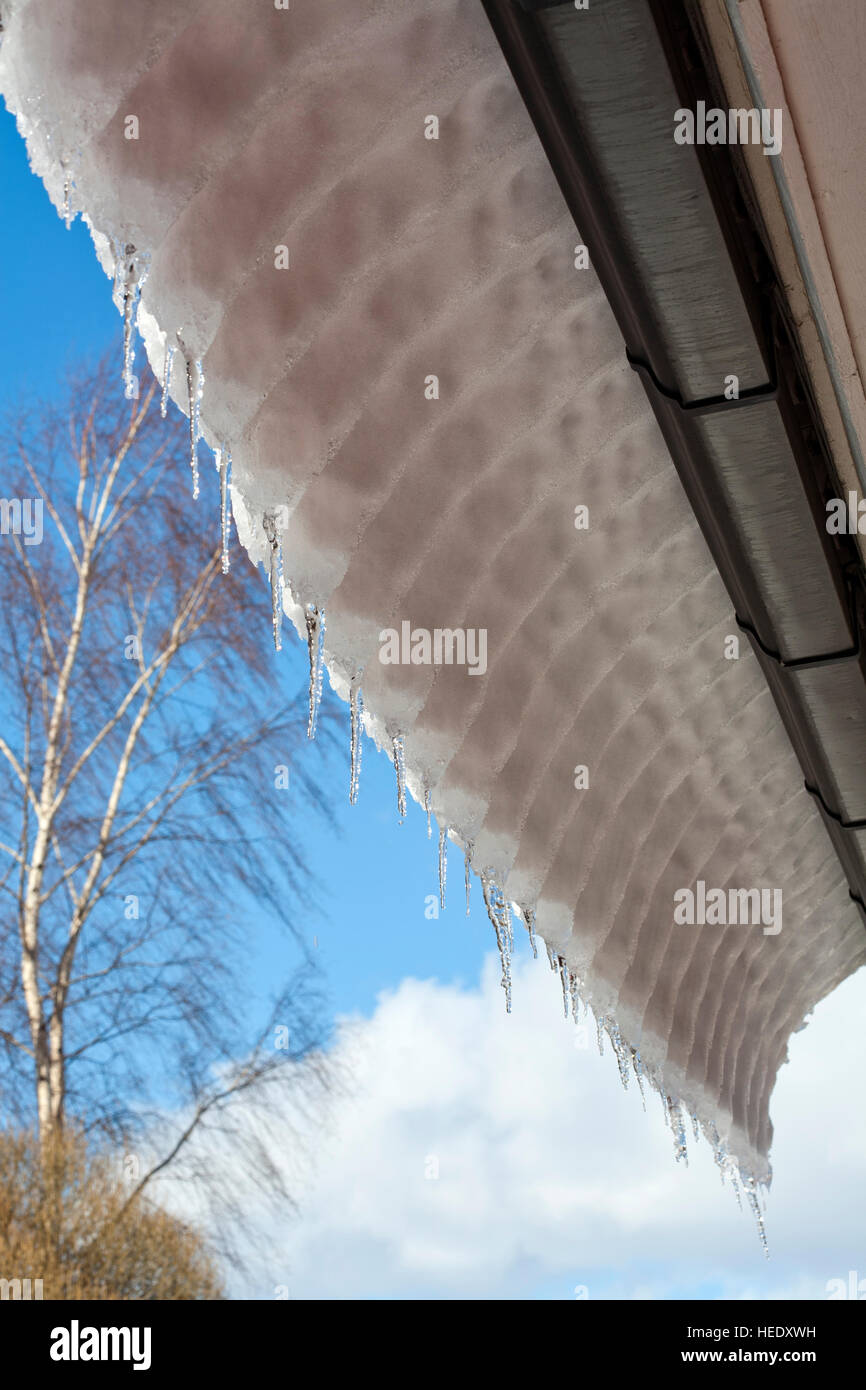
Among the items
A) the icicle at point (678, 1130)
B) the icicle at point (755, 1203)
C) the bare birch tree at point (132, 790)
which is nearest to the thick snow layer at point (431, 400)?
the icicle at point (678, 1130)

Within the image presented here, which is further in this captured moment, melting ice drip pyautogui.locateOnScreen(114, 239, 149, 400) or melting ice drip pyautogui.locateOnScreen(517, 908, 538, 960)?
melting ice drip pyautogui.locateOnScreen(517, 908, 538, 960)

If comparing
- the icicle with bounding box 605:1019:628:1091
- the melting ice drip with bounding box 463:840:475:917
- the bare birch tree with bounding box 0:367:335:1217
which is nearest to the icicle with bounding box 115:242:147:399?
the melting ice drip with bounding box 463:840:475:917

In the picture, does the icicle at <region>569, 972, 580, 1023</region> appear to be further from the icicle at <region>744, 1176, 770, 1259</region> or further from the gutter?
the icicle at <region>744, 1176, 770, 1259</region>

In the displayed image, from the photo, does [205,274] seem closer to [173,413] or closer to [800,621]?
[800,621]

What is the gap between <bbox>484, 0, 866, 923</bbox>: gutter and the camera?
844 mm

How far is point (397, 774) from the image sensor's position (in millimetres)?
1402

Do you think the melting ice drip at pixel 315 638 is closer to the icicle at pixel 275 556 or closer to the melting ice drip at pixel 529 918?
the icicle at pixel 275 556

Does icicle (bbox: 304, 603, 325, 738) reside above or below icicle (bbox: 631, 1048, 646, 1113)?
above

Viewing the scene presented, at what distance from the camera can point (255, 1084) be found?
7.37m

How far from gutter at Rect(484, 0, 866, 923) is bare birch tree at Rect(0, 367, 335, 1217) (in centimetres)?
619

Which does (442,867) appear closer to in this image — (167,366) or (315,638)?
(315,638)

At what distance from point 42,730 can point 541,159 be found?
746 cm

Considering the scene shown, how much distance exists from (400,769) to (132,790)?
6.84m
